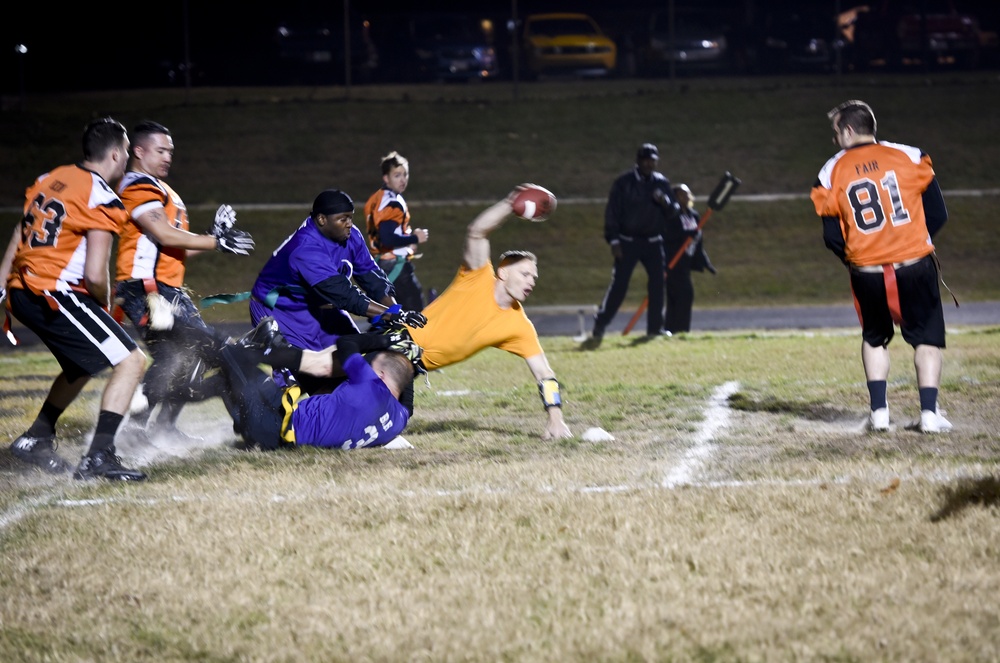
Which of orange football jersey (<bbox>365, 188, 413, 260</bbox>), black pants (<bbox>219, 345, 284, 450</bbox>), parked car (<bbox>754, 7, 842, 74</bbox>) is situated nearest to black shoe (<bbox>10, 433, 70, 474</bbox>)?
black pants (<bbox>219, 345, 284, 450</bbox>)

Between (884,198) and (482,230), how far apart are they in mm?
2262

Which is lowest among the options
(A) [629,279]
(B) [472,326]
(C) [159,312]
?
(A) [629,279]

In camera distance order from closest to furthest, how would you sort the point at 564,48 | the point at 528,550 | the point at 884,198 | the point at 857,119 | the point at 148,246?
1. the point at 528,550
2. the point at 884,198
3. the point at 857,119
4. the point at 148,246
5. the point at 564,48

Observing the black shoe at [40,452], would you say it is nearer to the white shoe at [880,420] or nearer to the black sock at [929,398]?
the white shoe at [880,420]

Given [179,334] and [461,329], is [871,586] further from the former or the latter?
[179,334]

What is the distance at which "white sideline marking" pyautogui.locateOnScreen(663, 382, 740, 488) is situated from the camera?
6.06 metres

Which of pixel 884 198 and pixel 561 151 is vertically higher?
pixel 884 198

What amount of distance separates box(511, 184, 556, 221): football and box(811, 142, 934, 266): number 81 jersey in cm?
161

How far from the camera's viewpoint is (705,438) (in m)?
7.20

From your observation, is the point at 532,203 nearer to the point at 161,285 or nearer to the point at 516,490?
the point at 516,490

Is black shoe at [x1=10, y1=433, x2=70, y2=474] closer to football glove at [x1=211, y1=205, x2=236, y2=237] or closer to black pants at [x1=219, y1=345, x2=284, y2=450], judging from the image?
black pants at [x1=219, y1=345, x2=284, y2=450]

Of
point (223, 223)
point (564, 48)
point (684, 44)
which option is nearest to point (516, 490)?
point (223, 223)

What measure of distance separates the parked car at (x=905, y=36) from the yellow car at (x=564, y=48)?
18.4 feet

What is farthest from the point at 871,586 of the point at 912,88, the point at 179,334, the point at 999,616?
the point at 912,88
